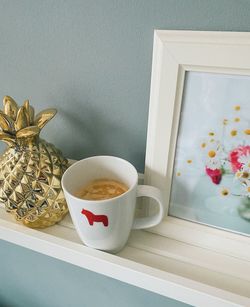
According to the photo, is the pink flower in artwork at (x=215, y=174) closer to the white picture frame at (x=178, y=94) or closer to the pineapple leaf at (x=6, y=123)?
the white picture frame at (x=178, y=94)

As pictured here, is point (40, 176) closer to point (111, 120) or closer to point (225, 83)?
point (111, 120)

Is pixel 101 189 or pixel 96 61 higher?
pixel 96 61

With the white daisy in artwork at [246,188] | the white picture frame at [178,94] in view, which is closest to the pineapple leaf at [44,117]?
the white picture frame at [178,94]

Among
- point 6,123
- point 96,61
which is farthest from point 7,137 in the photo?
point 96,61

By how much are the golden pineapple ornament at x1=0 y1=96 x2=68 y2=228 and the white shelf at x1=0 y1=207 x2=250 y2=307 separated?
0.11 feet

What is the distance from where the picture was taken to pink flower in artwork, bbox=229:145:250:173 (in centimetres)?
29

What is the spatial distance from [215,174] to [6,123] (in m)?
0.22

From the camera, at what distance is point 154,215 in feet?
1.16

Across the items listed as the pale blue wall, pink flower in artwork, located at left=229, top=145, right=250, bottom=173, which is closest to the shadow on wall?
the pale blue wall

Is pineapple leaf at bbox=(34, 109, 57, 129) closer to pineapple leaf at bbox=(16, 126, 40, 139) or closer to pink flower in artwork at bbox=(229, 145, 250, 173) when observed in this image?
pineapple leaf at bbox=(16, 126, 40, 139)

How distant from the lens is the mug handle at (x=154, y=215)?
0.32 metres

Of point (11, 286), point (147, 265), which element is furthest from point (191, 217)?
point (11, 286)

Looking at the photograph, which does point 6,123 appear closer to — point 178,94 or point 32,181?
point 32,181

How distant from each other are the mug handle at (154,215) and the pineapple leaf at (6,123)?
15 centimetres
